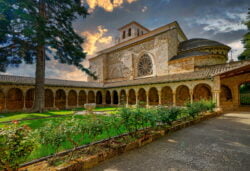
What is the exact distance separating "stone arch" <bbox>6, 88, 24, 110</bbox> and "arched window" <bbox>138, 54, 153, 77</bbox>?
18178 mm

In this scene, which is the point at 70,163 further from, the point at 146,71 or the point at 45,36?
the point at 146,71

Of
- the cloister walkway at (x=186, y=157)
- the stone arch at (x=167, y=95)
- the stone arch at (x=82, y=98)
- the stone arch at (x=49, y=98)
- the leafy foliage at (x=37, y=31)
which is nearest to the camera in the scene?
the cloister walkway at (x=186, y=157)

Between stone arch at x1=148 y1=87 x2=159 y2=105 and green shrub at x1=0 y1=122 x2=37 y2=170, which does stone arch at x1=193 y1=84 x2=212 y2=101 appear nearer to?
stone arch at x1=148 y1=87 x2=159 y2=105

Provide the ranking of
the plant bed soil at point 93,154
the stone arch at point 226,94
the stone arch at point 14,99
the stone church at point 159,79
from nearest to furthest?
the plant bed soil at point 93,154 → the stone church at point 159,79 → the stone arch at point 226,94 → the stone arch at point 14,99

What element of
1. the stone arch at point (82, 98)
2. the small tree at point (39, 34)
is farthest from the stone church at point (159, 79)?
the small tree at point (39, 34)

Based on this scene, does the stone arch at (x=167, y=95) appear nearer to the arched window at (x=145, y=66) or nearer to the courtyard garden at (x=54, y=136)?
the arched window at (x=145, y=66)

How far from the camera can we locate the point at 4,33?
8.74 metres

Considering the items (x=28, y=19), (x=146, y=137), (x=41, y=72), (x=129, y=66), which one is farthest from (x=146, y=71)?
(x=146, y=137)

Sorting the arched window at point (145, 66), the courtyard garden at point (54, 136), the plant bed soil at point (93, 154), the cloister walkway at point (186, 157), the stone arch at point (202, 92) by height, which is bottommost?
the cloister walkway at point (186, 157)

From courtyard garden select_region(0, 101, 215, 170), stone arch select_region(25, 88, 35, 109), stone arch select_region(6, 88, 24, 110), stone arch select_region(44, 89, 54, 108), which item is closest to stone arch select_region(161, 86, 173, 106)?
courtyard garden select_region(0, 101, 215, 170)

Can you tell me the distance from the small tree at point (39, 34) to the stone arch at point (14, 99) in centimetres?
660

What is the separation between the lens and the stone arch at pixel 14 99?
1522 centimetres

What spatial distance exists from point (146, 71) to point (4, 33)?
17.4m

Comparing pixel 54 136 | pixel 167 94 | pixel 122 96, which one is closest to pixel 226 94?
pixel 167 94
